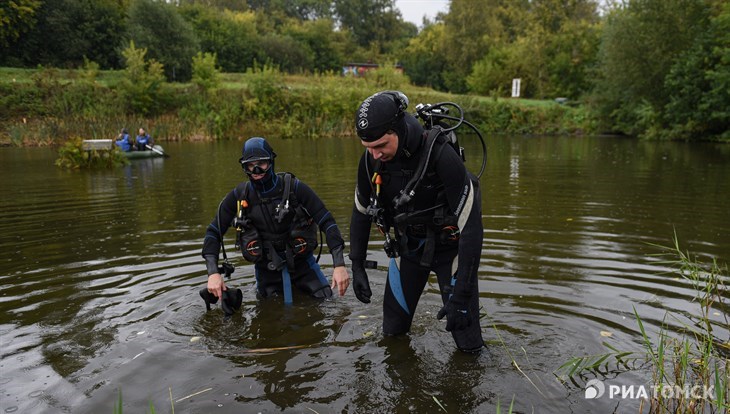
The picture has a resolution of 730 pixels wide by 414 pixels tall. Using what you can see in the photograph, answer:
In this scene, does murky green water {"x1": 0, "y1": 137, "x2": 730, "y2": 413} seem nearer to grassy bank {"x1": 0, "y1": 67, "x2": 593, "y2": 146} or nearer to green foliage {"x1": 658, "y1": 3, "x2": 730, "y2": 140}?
green foliage {"x1": 658, "y1": 3, "x2": 730, "y2": 140}

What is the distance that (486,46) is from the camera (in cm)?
5022

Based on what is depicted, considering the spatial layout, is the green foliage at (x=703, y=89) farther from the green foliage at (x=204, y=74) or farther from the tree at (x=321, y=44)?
the tree at (x=321, y=44)

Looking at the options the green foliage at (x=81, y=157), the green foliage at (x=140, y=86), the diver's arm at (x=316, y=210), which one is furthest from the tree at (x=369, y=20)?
the diver's arm at (x=316, y=210)

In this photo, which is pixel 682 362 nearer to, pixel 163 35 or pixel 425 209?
pixel 425 209

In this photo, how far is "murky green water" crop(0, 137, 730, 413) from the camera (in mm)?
3586


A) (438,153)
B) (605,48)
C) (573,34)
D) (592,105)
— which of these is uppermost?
(573,34)

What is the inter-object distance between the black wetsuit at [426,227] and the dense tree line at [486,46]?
85.9 feet

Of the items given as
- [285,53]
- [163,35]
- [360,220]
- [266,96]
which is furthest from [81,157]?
[285,53]

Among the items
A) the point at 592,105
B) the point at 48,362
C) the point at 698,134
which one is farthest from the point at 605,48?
the point at 48,362

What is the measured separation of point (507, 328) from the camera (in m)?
4.61

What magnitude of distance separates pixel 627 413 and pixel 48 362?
4172 mm

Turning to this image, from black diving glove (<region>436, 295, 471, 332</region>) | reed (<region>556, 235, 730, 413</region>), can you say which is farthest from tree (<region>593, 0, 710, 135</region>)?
black diving glove (<region>436, 295, 471, 332</region>)

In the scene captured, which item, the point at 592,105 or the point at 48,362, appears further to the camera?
the point at 592,105

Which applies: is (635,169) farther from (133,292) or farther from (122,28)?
(122,28)
